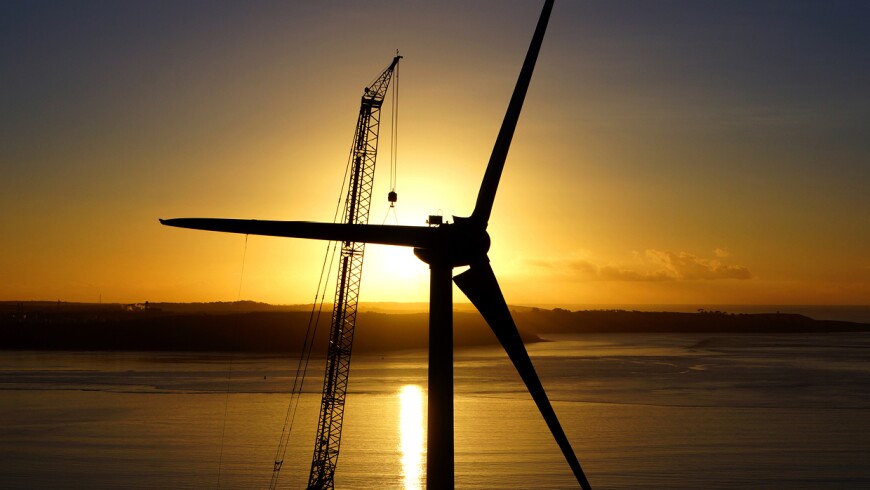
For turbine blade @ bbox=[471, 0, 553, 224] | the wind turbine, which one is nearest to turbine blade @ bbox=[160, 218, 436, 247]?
the wind turbine

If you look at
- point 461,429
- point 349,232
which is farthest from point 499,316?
point 461,429

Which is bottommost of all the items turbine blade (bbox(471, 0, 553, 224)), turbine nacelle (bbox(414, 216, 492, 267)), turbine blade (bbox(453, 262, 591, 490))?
turbine blade (bbox(453, 262, 591, 490))

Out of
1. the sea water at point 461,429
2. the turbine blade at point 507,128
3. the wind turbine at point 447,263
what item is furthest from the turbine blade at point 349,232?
the sea water at point 461,429

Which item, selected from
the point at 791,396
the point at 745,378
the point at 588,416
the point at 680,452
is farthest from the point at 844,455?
the point at 745,378

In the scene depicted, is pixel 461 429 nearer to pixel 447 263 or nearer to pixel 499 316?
pixel 499 316

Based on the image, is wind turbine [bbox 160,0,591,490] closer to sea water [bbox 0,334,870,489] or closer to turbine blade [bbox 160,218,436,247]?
turbine blade [bbox 160,218,436,247]
